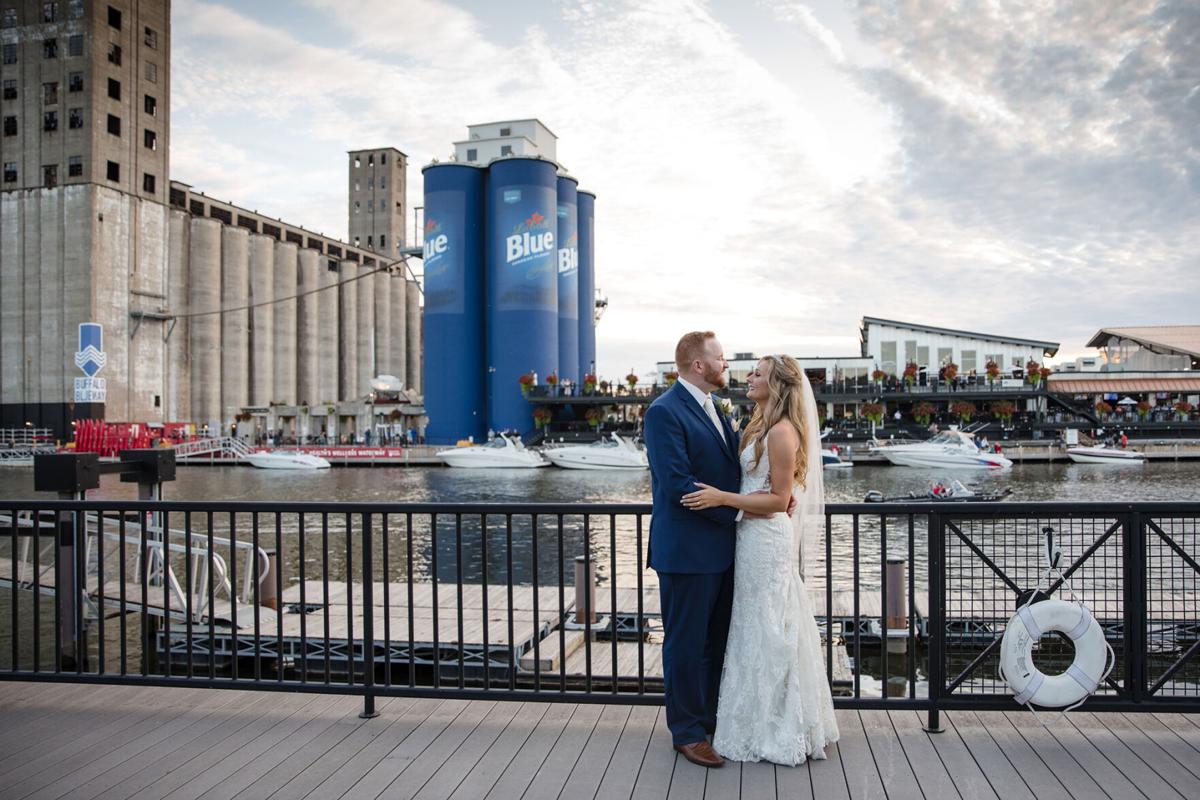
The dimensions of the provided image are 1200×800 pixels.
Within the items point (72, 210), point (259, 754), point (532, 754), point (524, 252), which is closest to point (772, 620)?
point (532, 754)

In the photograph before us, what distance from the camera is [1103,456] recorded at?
4941 centimetres

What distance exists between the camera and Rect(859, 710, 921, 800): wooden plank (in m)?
3.90

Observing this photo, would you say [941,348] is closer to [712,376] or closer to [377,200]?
[712,376]

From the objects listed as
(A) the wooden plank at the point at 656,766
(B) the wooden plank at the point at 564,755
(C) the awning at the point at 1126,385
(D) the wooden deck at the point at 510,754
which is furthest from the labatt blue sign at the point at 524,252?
(A) the wooden plank at the point at 656,766

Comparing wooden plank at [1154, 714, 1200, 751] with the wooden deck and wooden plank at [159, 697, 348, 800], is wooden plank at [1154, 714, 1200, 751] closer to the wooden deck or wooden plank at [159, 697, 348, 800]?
the wooden deck

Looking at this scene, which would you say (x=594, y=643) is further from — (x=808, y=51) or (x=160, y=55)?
(x=160, y=55)

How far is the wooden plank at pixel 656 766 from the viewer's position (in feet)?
12.8

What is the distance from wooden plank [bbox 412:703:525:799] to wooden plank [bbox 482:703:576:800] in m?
0.09

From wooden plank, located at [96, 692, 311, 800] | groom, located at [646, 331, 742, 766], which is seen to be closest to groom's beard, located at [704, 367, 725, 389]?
groom, located at [646, 331, 742, 766]

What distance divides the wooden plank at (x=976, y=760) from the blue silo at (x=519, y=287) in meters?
57.7

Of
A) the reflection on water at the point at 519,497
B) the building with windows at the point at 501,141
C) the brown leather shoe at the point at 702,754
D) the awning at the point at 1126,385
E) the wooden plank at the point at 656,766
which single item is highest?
the building with windows at the point at 501,141

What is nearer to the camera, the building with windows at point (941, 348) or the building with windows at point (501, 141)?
the building with windows at point (501, 141)

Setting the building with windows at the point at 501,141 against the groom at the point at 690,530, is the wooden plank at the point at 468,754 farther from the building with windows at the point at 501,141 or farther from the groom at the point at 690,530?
the building with windows at the point at 501,141

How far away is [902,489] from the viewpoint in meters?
35.9
